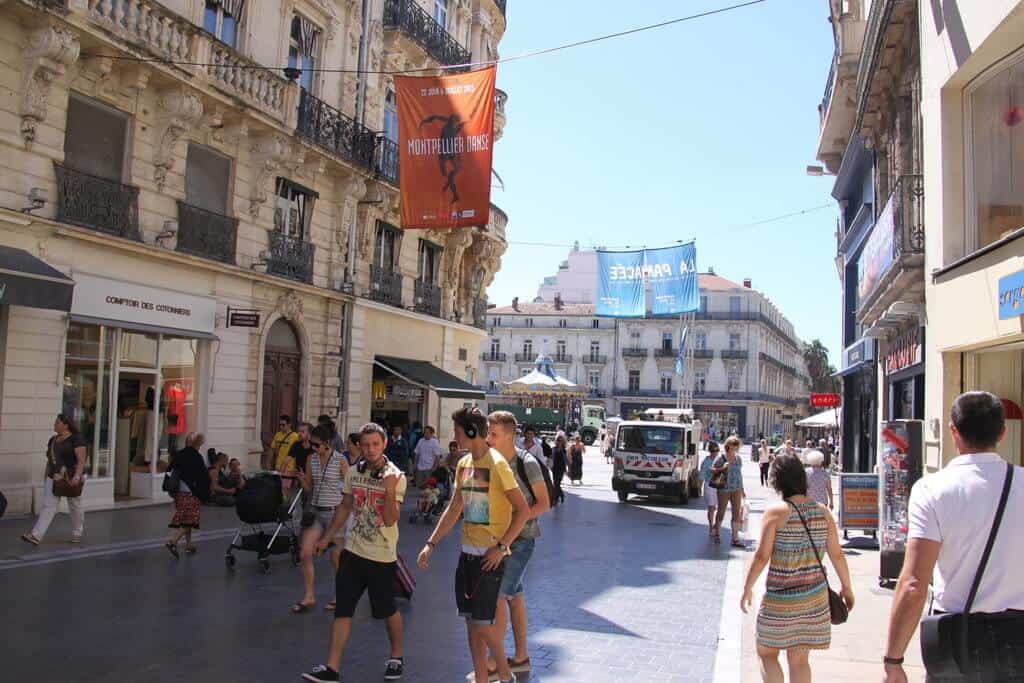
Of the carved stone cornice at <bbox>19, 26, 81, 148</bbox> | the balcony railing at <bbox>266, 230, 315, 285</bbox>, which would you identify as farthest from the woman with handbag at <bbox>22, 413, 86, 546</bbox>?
the balcony railing at <bbox>266, 230, 315, 285</bbox>

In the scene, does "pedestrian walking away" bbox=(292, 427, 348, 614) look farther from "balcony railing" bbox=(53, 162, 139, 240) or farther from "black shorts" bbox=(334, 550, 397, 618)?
"balcony railing" bbox=(53, 162, 139, 240)

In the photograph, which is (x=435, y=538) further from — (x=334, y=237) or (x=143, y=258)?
(x=334, y=237)

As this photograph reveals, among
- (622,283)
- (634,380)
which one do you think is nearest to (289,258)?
(622,283)

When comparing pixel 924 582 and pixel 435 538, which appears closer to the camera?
pixel 924 582

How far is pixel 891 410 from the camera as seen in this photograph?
16.1 m

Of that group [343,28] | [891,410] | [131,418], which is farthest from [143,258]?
[891,410]

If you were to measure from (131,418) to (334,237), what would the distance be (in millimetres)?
7374

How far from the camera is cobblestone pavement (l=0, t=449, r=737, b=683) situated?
639 centimetres

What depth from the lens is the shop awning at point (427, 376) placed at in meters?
23.5

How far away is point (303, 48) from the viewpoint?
814 inches

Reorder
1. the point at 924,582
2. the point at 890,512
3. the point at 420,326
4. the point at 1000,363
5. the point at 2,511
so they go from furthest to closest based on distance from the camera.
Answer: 1. the point at 420,326
2. the point at 2,511
3. the point at 890,512
4. the point at 1000,363
5. the point at 924,582

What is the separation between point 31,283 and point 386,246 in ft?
42.0

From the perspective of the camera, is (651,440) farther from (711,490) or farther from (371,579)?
(371,579)

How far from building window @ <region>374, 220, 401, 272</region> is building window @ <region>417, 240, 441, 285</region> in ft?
5.41
